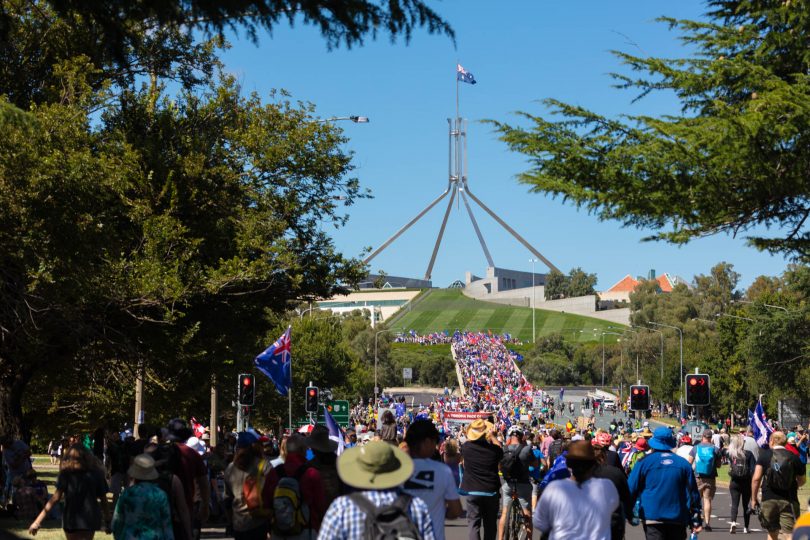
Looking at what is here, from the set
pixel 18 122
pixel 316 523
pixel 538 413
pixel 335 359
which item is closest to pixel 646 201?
pixel 316 523

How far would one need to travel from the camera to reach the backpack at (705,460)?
61.6 feet

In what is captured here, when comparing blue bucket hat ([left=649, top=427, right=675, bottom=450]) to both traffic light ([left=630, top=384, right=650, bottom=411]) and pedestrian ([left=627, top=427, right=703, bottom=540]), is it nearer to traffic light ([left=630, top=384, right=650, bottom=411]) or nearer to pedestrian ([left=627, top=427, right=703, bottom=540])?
pedestrian ([left=627, top=427, right=703, bottom=540])

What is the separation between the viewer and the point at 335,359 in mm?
77125

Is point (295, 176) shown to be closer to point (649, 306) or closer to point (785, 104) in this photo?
point (785, 104)

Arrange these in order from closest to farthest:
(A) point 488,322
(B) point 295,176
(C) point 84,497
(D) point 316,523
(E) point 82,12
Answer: (D) point 316,523 < (E) point 82,12 < (C) point 84,497 < (B) point 295,176 < (A) point 488,322

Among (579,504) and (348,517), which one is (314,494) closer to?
(579,504)

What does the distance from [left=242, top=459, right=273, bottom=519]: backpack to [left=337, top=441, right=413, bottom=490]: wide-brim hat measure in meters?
3.68

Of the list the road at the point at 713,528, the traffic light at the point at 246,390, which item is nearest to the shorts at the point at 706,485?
the road at the point at 713,528

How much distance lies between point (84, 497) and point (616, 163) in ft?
21.2

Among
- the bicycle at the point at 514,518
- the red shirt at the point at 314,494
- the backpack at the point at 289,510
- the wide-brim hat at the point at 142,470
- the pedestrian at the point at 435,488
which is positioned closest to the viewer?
the pedestrian at the point at 435,488

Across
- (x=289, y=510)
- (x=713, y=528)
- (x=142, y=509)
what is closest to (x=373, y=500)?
(x=289, y=510)

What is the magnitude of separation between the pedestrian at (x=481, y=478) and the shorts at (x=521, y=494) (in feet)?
6.57

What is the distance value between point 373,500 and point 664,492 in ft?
18.5

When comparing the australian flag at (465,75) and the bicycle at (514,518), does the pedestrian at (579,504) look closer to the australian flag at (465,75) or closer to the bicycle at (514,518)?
the bicycle at (514,518)
